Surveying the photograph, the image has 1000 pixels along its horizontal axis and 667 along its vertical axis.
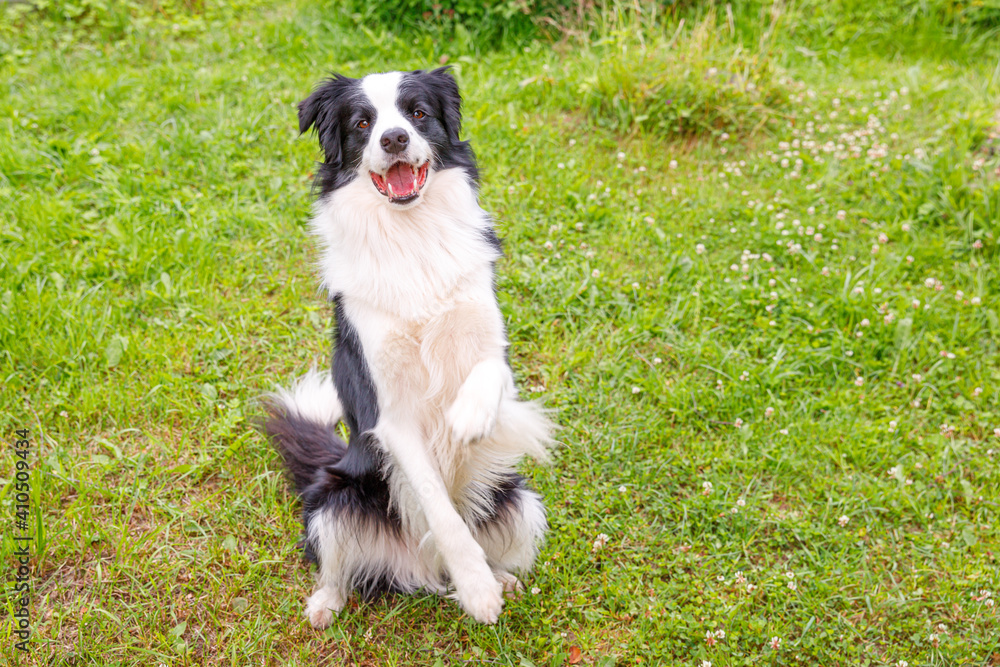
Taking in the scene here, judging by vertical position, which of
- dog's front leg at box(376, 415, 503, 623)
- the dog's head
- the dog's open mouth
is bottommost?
dog's front leg at box(376, 415, 503, 623)

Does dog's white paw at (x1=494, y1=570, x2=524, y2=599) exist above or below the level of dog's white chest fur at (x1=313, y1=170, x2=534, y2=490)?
below

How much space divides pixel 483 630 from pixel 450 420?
84cm

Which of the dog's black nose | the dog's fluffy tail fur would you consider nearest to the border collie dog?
the dog's black nose

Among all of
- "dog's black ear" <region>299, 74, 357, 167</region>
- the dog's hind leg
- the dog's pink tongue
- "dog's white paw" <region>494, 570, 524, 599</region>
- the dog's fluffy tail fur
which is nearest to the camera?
the dog's pink tongue

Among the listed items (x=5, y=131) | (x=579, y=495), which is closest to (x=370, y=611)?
(x=579, y=495)

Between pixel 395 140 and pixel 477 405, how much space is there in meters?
0.79

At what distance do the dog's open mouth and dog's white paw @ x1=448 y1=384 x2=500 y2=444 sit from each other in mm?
622

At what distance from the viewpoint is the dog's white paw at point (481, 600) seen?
85.9 inches

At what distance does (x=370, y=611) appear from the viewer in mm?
2607

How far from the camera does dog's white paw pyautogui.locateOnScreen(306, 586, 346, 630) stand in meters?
2.53

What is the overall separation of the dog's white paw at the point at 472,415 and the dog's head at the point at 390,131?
61 cm

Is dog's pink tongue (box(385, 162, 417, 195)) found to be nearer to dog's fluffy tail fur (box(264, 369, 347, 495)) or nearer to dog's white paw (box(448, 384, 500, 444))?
dog's white paw (box(448, 384, 500, 444))

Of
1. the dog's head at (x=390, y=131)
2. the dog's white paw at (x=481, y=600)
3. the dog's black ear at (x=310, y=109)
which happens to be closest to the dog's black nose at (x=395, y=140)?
the dog's head at (x=390, y=131)

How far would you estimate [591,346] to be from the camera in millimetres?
3521
